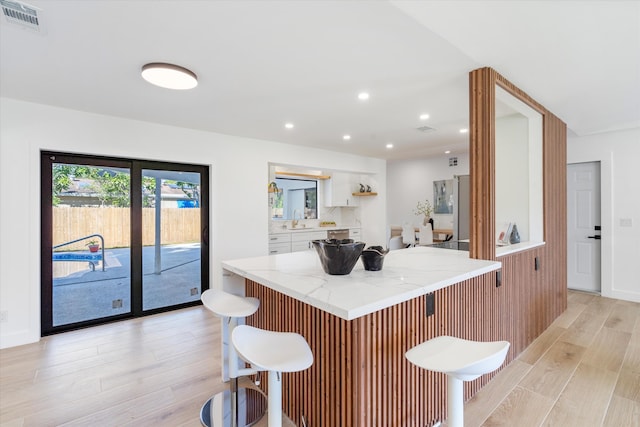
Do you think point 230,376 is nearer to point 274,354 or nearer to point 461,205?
point 274,354

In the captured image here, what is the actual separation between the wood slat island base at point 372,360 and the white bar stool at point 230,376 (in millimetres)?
184

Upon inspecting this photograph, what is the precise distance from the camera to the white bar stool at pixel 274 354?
129 cm

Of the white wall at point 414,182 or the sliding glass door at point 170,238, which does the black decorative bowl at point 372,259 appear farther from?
the white wall at point 414,182

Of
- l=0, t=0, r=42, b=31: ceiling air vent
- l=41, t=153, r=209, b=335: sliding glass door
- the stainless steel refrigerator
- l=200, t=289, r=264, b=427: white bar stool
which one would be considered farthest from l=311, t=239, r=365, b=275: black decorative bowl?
the stainless steel refrigerator

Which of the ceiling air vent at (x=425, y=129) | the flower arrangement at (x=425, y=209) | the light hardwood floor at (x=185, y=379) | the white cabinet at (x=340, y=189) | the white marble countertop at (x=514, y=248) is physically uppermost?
the ceiling air vent at (x=425, y=129)

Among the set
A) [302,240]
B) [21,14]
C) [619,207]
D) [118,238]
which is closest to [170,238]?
[118,238]

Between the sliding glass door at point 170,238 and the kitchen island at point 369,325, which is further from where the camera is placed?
the sliding glass door at point 170,238

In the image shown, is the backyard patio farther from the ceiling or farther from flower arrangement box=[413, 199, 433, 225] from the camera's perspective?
flower arrangement box=[413, 199, 433, 225]

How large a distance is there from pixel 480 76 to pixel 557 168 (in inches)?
81.5

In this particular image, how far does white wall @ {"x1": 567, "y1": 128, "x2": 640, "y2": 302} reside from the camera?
4117 mm

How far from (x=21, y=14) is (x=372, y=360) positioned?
2.71 meters

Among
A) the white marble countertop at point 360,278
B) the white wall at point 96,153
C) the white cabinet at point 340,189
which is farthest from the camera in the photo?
the white cabinet at point 340,189

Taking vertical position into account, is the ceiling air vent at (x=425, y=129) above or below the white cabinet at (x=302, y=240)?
above

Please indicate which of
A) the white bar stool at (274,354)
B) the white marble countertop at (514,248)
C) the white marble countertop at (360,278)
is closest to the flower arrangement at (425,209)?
the white marble countertop at (514,248)
